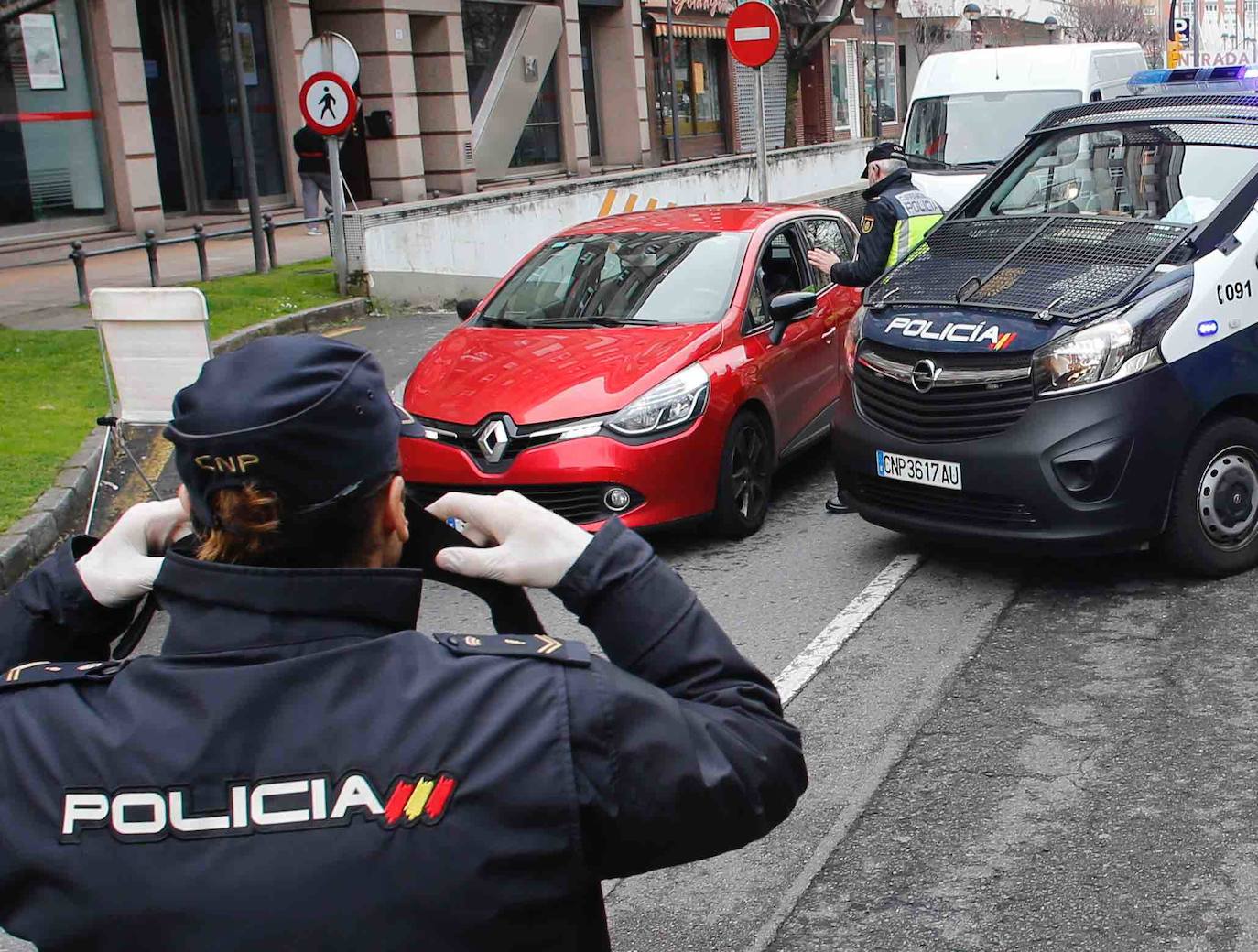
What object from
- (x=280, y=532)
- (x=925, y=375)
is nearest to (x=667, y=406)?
(x=925, y=375)

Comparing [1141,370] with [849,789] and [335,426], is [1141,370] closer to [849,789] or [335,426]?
[849,789]

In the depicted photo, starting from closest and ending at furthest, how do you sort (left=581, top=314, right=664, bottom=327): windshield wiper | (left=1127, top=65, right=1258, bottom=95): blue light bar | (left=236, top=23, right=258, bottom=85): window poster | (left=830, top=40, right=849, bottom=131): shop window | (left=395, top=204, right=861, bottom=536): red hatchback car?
(left=395, top=204, right=861, bottom=536): red hatchback car < (left=1127, top=65, right=1258, bottom=95): blue light bar < (left=581, top=314, right=664, bottom=327): windshield wiper < (left=236, top=23, right=258, bottom=85): window poster < (left=830, top=40, right=849, bottom=131): shop window

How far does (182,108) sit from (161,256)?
4.31 metres

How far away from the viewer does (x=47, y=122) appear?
19438 mm

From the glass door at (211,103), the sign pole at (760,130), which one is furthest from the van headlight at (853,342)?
the glass door at (211,103)

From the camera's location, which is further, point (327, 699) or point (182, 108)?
point (182, 108)

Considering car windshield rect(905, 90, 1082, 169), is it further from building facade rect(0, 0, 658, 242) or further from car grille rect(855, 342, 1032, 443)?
car grille rect(855, 342, 1032, 443)

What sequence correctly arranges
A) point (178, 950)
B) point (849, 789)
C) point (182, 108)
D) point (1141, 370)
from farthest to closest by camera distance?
point (182, 108) < point (1141, 370) < point (849, 789) < point (178, 950)

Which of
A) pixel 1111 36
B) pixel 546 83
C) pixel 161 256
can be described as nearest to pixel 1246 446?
pixel 161 256

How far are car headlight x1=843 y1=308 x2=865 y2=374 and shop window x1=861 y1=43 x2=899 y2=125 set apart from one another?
42533mm

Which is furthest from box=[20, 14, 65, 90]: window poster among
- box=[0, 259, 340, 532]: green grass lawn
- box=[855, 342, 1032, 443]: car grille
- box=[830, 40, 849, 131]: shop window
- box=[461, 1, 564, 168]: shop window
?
box=[830, 40, 849, 131]: shop window

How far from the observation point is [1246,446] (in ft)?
20.1

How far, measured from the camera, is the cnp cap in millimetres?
1586

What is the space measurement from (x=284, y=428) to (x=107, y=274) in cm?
1625
